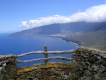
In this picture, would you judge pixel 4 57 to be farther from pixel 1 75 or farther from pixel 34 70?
pixel 34 70

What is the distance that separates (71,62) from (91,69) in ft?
6.76

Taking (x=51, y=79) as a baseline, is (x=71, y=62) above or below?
above

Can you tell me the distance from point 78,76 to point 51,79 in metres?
2.07

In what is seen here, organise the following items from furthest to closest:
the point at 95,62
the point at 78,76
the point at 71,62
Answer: the point at 71,62 → the point at 78,76 → the point at 95,62

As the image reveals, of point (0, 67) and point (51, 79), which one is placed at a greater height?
point (0, 67)

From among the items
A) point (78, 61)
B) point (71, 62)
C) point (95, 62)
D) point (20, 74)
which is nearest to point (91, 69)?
point (95, 62)

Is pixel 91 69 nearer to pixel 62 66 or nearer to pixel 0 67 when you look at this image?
pixel 62 66

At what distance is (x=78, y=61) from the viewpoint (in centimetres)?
1284

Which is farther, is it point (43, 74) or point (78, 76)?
point (43, 74)

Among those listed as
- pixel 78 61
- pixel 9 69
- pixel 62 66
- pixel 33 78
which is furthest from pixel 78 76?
pixel 9 69

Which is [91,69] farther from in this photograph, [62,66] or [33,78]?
[33,78]

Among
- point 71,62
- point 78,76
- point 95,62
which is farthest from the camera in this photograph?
point 71,62

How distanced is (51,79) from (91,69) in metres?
3.06

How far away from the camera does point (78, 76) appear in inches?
494
